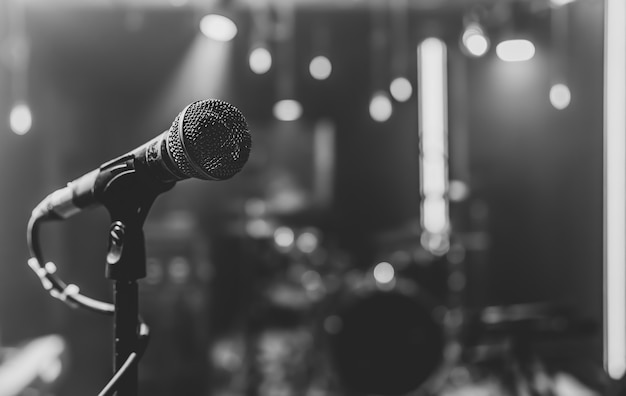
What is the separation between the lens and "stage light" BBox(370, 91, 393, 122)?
16.2 ft

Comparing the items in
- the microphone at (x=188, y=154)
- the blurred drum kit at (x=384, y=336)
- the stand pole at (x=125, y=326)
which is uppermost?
the microphone at (x=188, y=154)

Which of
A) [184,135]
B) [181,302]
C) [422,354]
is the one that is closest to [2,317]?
[181,302]

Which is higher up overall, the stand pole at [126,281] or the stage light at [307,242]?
the stand pole at [126,281]

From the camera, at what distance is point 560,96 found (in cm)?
464

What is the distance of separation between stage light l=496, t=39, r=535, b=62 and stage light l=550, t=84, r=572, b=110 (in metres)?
0.38

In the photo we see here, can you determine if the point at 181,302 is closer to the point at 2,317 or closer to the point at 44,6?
the point at 2,317

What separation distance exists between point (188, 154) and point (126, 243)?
10.1 inches

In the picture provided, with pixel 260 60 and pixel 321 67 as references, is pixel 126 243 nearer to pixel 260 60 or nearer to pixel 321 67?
pixel 260 60

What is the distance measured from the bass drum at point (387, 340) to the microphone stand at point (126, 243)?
2494mm

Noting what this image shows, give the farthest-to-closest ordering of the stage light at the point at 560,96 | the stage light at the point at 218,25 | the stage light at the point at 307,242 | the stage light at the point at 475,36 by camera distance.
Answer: the stage light at the point at 560,96, the stage light at the point at 307,242, the stage light at the point at 475,36, the stage light at the point at 218,25

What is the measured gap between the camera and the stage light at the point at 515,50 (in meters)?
4.65

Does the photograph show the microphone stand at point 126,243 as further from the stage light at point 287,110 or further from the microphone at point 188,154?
the stage light at point 287,110

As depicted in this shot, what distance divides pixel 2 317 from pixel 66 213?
9.53 ft

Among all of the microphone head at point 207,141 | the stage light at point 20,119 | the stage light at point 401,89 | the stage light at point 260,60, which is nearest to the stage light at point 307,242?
the stage light at point 260,60
